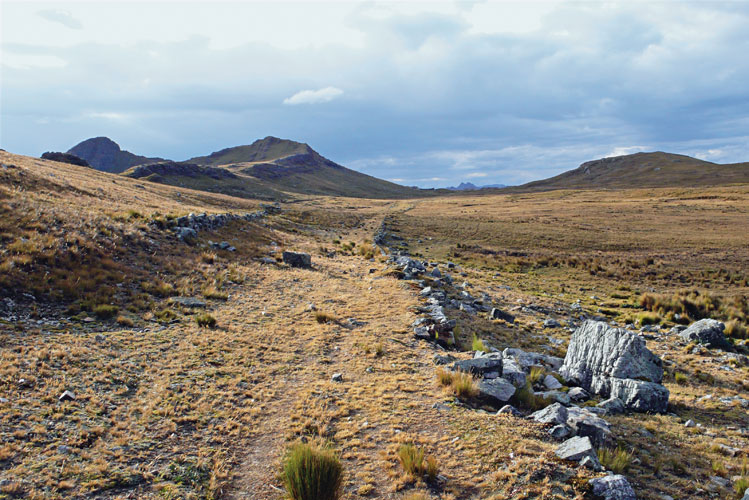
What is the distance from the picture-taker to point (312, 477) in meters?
5.52

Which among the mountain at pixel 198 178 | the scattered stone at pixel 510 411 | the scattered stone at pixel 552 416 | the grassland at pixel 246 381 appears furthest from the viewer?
the mountain at pixel 198 178

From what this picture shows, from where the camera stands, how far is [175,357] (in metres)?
10.4

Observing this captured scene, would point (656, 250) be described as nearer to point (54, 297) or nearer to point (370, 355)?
point (370, 355)

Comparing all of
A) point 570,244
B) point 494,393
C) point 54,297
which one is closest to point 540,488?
point 494,393

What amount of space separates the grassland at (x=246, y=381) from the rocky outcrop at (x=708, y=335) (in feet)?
2.87

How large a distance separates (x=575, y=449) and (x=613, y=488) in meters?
0.85

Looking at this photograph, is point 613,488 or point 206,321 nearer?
point 613,488

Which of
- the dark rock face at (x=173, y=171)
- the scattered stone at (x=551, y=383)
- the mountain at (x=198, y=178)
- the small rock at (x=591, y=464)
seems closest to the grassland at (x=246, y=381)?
the small rock at (x=591, y=464)

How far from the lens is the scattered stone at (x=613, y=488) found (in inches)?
214

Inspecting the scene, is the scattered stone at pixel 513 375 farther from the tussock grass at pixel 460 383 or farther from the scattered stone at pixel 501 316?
the scattered stone at pixel 501 316

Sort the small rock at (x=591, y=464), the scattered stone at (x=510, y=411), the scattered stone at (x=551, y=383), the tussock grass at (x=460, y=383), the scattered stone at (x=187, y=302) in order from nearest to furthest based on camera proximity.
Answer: the small rock at (x=591, y=464) → the scattered stone at (x=510, y=411) → the tussock grass at (x=460, y=383) → the scattered stone at (x=551, y=383) → the scattered stone at (x=187, y=302)

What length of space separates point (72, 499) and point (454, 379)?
24.8 feet

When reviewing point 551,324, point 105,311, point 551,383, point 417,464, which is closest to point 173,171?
point 105,311

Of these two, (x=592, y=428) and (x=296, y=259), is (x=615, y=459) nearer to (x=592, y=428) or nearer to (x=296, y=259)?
(x=592, y=428)
